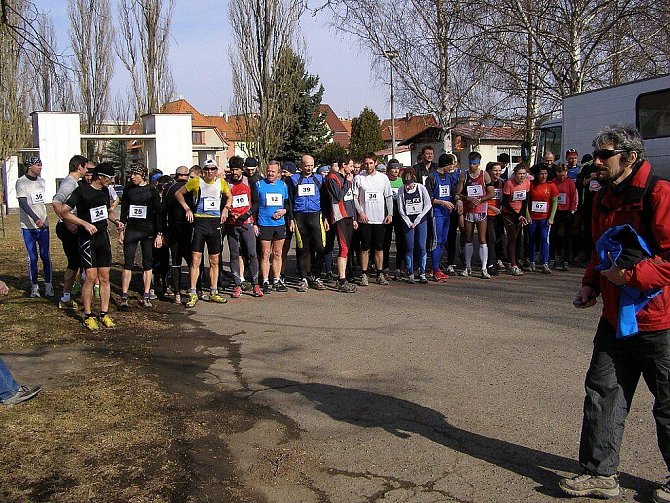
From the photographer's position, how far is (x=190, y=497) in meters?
4.02

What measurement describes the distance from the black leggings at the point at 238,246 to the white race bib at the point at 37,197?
291 centimetres

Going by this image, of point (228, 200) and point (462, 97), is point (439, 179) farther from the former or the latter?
point (462, 97)

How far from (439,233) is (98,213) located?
226 inches

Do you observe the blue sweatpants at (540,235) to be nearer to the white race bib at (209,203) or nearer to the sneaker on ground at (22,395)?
the white race bib at (209,203)

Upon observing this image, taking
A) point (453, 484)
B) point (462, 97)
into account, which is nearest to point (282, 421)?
point (453, 484)

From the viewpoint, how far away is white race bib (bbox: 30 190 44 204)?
10.3 metres

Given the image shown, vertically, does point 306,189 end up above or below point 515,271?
above

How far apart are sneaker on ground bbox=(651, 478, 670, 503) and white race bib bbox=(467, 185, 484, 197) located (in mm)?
7993

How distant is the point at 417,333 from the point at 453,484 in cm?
384

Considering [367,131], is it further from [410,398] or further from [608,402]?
[608,402]

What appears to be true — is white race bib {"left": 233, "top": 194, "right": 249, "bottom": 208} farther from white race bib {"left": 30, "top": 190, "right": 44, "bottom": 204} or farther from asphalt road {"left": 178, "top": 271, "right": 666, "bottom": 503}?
white race bib {"left": 30, "top": 190, "right": 44, "bottom": 204}

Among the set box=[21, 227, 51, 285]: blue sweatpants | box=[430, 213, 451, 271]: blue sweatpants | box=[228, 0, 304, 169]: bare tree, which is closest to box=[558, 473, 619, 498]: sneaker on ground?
box=[430, 213, 451, 271]: blue sweatpants

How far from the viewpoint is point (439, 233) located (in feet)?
37.9

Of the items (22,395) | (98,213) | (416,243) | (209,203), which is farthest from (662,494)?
(416,243)
